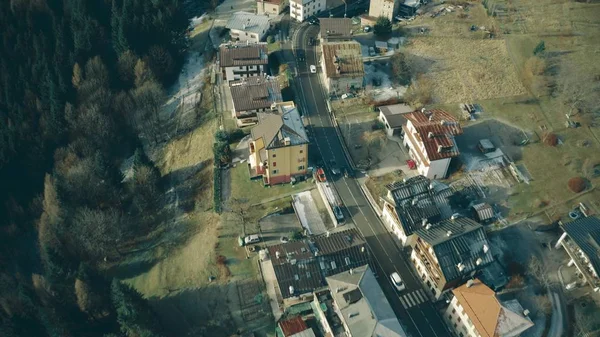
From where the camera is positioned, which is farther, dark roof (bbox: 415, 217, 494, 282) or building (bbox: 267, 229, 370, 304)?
building (bbox: 267, 229, 370, 304)

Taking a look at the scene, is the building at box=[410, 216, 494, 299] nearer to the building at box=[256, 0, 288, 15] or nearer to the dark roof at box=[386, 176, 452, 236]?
the dark roof at box=[386, 176, 452, 236]

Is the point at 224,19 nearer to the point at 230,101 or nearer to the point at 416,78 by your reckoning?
the point at 230,101

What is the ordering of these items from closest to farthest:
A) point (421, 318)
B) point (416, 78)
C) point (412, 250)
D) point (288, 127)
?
point (421, 318) → point (412, 250) → point (288, 127) → point (416, 78)

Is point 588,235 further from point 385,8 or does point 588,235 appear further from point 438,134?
point 385,8

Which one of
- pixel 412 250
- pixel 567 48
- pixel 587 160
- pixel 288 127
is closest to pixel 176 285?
pixel 288 127

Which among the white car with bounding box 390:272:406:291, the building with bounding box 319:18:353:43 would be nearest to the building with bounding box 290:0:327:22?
the building with bounding box 319:18:353:43

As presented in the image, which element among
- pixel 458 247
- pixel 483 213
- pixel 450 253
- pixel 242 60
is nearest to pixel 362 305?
pixel 450 253

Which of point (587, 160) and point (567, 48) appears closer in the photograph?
point (587, 160)
